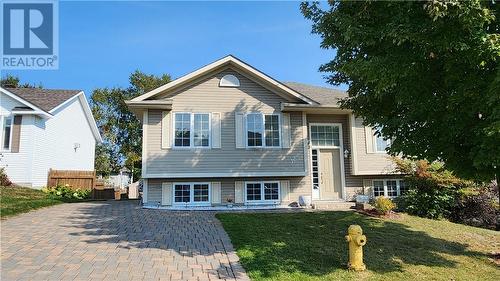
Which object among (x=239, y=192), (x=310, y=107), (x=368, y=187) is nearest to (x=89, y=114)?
(x=239, y=192)

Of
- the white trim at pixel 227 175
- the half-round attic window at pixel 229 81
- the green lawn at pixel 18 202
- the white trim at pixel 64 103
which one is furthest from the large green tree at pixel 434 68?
the white trim at pixel 64 103

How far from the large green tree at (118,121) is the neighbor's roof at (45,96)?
1088 cm

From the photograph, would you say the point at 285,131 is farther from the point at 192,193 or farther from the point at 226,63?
the point at 192,193

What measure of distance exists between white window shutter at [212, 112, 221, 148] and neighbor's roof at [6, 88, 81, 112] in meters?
11.2

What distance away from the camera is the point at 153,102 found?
1377 centimetres

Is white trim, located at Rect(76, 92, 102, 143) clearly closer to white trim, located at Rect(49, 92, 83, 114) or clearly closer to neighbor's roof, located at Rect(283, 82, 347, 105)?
white trim, located at Rect(49, 92, 83, 114)

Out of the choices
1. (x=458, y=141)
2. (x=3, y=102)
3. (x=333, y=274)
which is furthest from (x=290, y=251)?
(x=3, y=102)

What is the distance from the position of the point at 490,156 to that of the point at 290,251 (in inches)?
163

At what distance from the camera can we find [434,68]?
715 centimetres

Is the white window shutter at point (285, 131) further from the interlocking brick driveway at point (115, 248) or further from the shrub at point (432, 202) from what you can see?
the shrub at point (432, 202)

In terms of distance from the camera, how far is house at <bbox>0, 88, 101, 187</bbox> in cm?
1875

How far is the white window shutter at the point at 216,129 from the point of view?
14.4m

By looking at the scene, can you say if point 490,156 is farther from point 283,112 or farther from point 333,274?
point 283,112

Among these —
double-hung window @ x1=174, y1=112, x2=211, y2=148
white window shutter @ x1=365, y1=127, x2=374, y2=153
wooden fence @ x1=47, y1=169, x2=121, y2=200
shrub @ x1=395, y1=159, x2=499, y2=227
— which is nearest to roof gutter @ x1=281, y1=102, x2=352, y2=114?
white window shutter @ x1=365, y1=127, x2=374, y2=153
